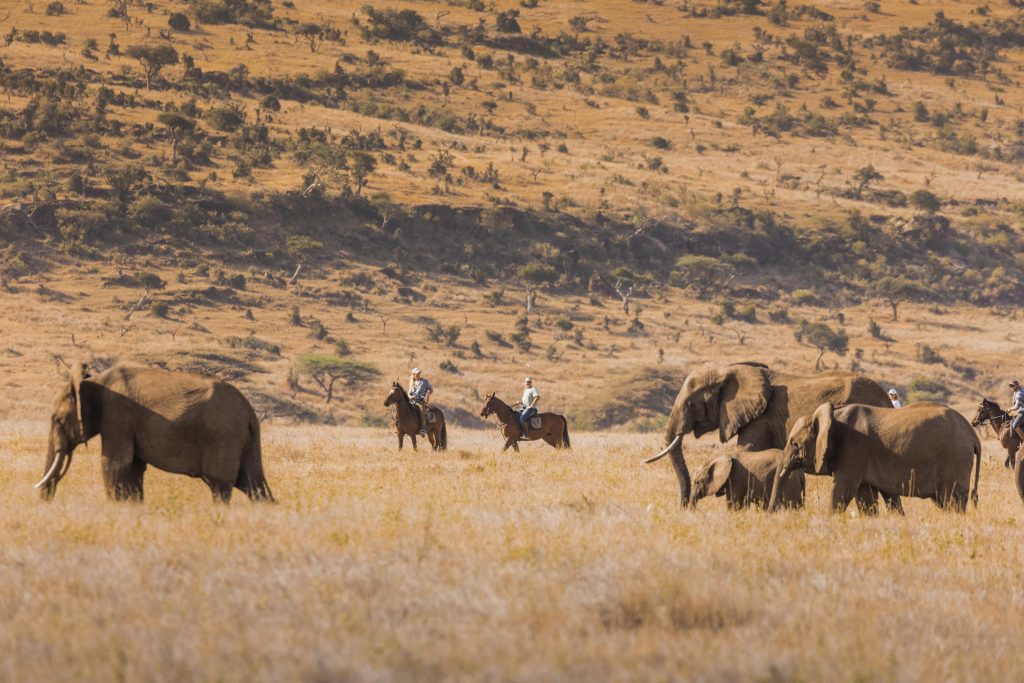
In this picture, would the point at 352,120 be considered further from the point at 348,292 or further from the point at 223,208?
the point at 348,292

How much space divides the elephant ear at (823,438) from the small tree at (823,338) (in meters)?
61.0

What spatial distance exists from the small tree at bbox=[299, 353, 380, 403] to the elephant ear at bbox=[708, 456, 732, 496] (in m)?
45.6

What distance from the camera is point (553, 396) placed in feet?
206

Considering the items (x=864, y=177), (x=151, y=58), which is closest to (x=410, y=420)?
(x=864, y=177)

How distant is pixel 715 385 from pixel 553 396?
46602 millimetres

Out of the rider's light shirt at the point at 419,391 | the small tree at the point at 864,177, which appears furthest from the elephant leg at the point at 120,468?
the small tree at the point at 864,177

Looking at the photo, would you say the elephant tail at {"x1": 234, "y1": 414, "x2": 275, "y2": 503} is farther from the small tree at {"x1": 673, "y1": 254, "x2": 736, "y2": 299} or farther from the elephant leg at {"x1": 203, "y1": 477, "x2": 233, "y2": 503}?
the small tree at {"x1": 673, "y1": 254, "x2": 736, "y2": 299}

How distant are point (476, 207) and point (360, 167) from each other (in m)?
9.00

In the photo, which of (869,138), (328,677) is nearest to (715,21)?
(869,138)

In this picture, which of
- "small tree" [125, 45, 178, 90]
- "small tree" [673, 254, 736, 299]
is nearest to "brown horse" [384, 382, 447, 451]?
"small tree" [673, 254, 736, 299]

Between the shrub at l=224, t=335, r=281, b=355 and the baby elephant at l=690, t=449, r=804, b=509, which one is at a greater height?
the baby elephant at l=690, t=449, r=804, b=509

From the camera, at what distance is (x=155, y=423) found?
12625 mm

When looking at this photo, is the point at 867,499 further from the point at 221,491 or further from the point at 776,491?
the point at 221,491

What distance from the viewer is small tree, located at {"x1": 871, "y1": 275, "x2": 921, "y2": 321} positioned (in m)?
87.2
